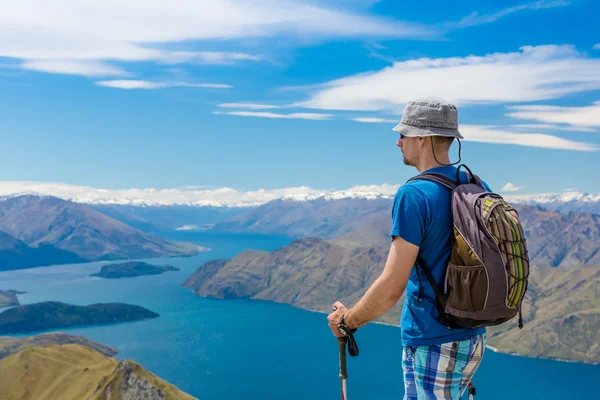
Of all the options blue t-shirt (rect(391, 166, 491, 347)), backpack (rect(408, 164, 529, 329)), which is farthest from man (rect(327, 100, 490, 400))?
backpack (rect(408, 164, 529, 329))

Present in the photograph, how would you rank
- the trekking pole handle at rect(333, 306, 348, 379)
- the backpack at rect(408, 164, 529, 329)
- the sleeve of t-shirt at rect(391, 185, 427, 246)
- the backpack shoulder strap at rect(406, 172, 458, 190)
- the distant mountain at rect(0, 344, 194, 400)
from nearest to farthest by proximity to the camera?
1. the backpack at rect(408, 164, 529, 329)
2. the sleeve of t-shirt at rect(391, 185, 427, 246)
3. the backpack shoulder strap at rect(406, 172, 458, 190)
4. the trekking pole handle at rect(333, 306, 348, 379)
5. the distant mountain at rect(0, 344, 194, 400)

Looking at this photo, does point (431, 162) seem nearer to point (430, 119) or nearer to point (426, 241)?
point (430, 119)

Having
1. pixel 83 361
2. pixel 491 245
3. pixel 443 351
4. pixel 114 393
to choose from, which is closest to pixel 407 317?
pixel 443 351

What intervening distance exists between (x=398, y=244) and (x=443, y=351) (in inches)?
47.8

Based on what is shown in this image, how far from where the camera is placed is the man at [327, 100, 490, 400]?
5.52 metres

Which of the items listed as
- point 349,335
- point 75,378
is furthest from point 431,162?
point 75,378

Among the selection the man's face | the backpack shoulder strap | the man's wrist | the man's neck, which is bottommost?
the man's wrist

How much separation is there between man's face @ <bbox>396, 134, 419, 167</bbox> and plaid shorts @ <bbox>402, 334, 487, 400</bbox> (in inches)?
75.0

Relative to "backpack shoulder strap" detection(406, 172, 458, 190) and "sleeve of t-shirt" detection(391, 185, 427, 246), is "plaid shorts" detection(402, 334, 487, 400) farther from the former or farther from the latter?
"backpack shoulder strap" detection(406, 172, 458, 190)

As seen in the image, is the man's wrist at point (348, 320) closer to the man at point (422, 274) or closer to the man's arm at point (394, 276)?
the man at point (422, 274)

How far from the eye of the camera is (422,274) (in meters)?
5.73

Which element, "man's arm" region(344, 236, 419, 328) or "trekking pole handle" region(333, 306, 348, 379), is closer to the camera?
"man's arm" region(344, 236, 419, 328)

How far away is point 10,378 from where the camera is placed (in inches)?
5728

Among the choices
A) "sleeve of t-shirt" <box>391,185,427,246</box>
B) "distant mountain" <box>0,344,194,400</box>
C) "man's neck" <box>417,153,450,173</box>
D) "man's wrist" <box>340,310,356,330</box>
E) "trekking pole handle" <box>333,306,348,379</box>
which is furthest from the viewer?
"distant mountain" <box>0,344,194,400</box>
